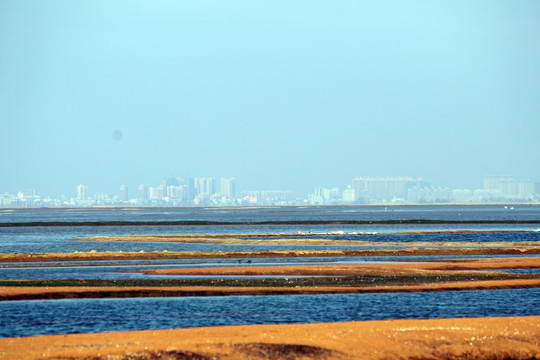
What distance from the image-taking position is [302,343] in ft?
83.5

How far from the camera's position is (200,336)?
26938 millimetres

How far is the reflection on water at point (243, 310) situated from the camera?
103 ft

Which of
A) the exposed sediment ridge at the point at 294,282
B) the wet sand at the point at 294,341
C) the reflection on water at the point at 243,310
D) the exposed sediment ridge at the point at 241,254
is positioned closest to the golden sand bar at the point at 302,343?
the wet sand at the point at 294,341

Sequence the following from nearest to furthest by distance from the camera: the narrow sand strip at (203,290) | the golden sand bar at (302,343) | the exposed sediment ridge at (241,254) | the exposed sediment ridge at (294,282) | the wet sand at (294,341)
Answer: the golden sand bar at (302,343), the wet sand at (294,341), the narrow sand strip at (203,290), the exposed sediment ridge at (294,282), the exposed sediment ridge at (241,254)

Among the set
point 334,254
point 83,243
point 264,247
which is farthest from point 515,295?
point 83,243

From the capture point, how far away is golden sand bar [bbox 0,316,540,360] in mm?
24094

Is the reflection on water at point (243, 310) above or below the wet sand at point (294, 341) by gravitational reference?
below

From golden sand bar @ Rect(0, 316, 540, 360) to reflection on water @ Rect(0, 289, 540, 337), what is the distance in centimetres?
325

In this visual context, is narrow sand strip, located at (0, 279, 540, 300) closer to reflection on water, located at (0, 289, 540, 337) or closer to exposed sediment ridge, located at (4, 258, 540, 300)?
exposed sediment ridge, located at (4, 258, 540, 300)

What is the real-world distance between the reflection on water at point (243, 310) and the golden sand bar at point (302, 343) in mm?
3254

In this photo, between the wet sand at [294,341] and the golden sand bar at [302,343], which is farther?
the wet sand at [294,341]

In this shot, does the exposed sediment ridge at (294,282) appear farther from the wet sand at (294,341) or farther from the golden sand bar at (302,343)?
the golden sand bar at (302,343)

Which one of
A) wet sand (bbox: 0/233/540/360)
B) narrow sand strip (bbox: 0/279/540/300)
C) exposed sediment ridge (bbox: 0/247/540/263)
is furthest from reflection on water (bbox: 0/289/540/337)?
exposed sediment ridge (bbox: 0/247/540/263)

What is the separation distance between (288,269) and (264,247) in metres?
29.4
